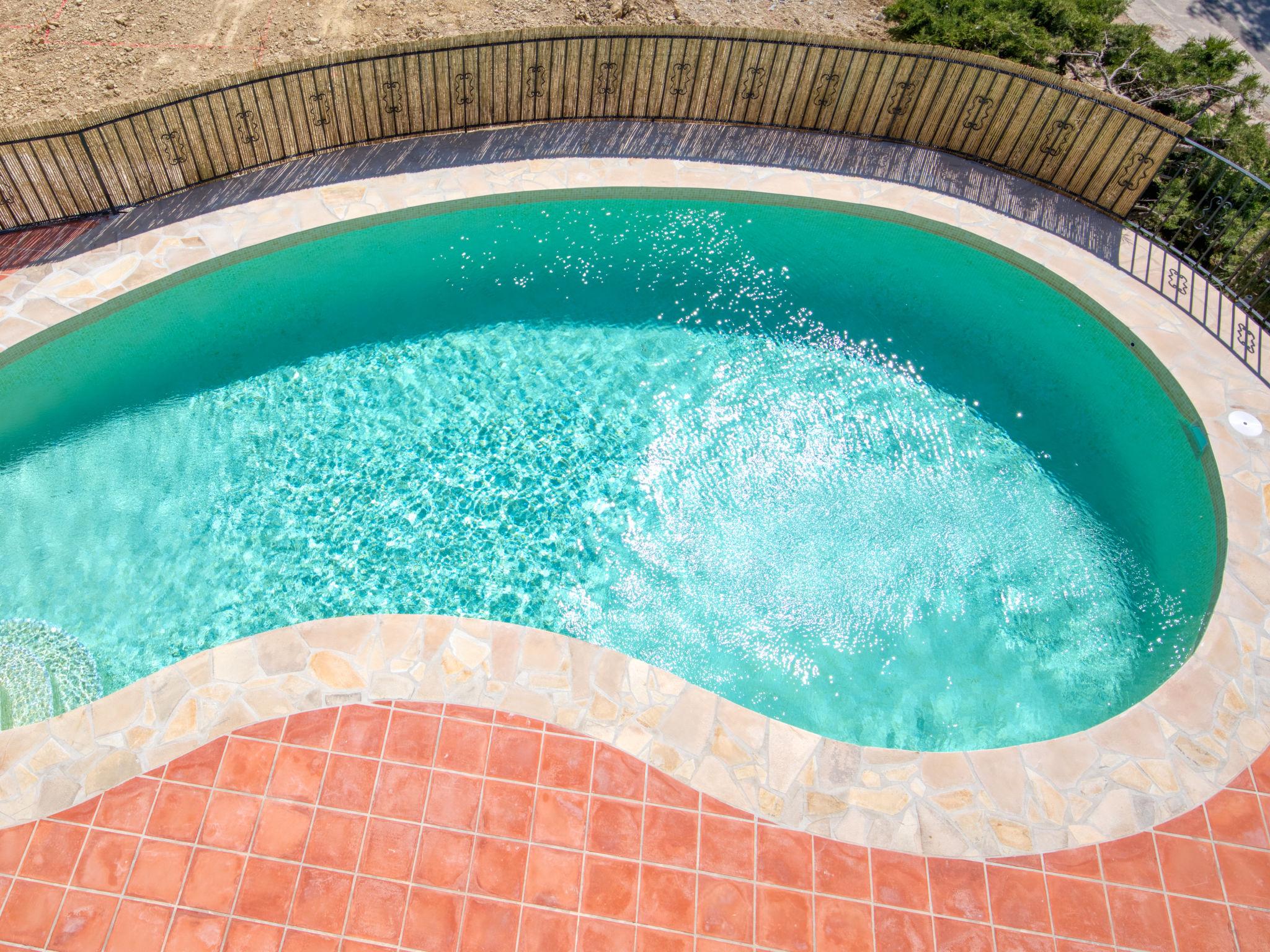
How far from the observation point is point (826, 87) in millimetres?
10297

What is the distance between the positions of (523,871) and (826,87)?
890 centimetres

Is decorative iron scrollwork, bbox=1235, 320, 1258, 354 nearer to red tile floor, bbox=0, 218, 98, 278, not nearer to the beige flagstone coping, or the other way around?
the beige flagstone coping

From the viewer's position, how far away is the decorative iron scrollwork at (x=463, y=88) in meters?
10.0

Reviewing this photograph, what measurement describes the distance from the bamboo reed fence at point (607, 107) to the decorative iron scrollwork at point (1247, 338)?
1.82 m

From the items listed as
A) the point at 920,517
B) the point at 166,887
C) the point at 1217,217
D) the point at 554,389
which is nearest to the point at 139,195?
the point at 554,389

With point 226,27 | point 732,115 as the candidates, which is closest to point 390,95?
point 226,27

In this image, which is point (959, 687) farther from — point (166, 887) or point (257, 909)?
point (166, 887)

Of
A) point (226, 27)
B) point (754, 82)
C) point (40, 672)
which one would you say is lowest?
point (40, 672)

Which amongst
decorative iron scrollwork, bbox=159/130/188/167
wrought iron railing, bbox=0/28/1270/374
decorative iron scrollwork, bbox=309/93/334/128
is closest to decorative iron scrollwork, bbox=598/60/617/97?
wrought iron railing, bbox=0/28/1270/374

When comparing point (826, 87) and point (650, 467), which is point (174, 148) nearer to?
point (650, 467)

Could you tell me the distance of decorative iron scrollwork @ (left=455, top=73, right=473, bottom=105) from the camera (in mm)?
10008

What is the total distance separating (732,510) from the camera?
855cm

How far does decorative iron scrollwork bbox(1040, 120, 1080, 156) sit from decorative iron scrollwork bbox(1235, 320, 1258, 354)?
108 inches

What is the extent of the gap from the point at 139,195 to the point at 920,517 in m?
9.06
